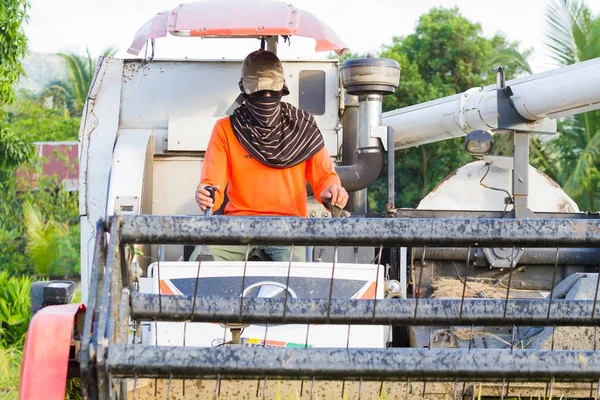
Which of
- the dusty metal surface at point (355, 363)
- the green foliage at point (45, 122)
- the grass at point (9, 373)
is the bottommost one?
the grass at point (9, 373)

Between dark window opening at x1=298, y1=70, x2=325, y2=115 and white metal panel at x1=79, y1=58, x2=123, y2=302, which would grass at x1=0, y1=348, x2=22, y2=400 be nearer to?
white metal panel at x1=79, y1=58, x2=123, y2=302

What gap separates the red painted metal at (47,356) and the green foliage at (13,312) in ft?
24.3

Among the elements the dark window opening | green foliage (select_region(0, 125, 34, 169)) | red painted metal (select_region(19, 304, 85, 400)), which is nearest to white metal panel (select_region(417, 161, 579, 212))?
the dark window opening

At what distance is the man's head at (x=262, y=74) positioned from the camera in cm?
557

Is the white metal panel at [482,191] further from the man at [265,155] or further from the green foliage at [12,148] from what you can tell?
the green foliage at [12,148]

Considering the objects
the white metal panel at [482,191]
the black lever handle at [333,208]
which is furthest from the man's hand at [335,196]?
the white metal panel at [482,191]

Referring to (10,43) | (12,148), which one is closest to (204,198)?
(10,43)

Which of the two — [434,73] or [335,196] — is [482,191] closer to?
[335,196]

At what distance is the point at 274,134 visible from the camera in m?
5.59

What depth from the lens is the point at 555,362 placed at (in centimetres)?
275

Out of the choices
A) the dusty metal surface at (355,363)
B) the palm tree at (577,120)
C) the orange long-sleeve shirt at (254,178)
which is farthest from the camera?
the palm tree at (577,120)

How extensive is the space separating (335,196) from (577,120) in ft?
55.9

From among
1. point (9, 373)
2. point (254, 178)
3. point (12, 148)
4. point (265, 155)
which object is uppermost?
point (12, 148)

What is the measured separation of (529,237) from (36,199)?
19389 mm
